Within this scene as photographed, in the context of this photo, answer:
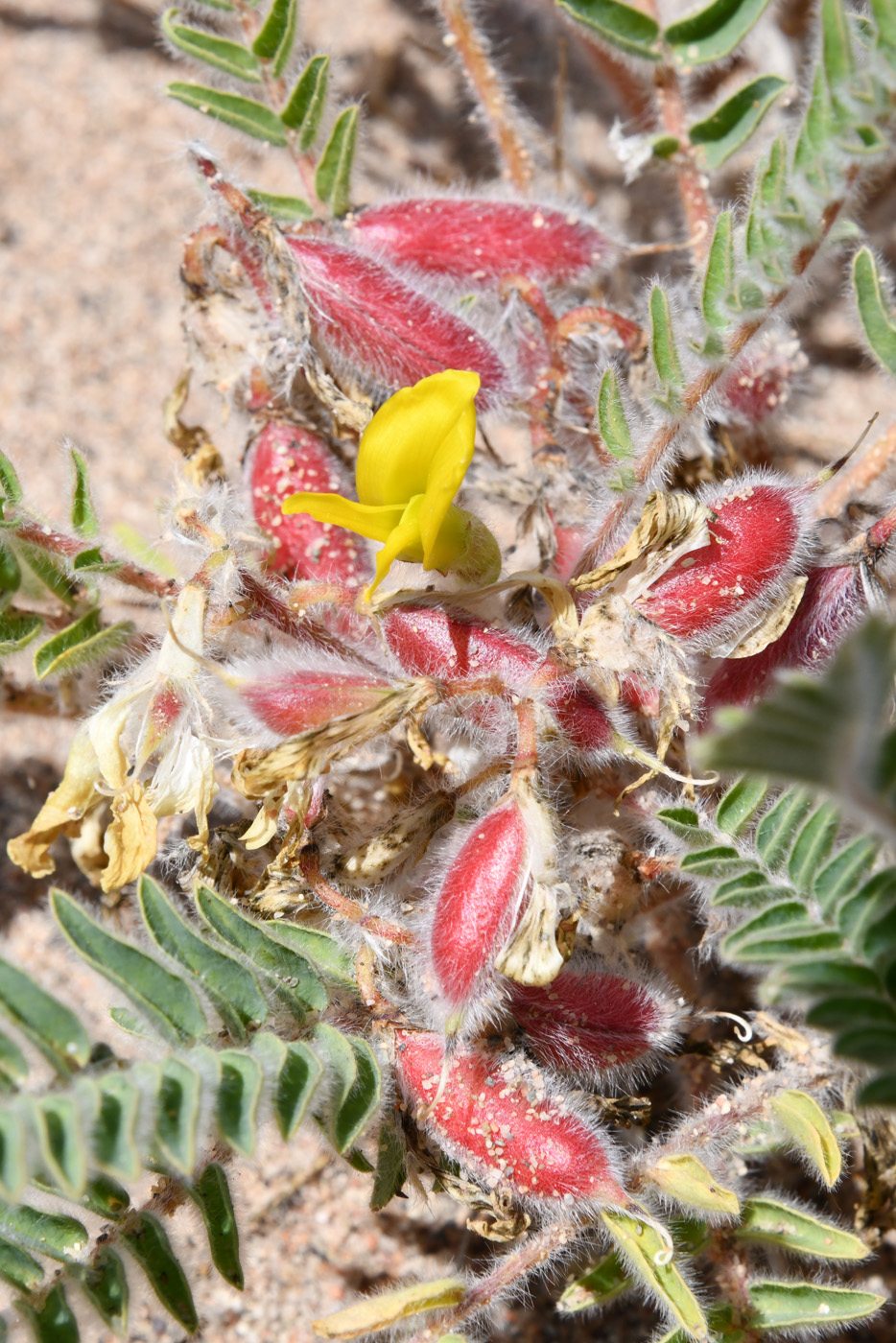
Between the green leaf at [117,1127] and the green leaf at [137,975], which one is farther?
the green leaf at [137,975]

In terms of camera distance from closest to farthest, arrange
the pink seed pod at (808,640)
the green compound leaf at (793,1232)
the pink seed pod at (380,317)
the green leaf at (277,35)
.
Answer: the green compound leaf at (793,1232) < the pink seed pod at (808,640) < the pink seed pod at (380,317) < the green leaf at (277,35)

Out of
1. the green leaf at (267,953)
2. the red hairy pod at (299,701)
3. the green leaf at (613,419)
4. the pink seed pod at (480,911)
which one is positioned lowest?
the green leaf at (267,953)

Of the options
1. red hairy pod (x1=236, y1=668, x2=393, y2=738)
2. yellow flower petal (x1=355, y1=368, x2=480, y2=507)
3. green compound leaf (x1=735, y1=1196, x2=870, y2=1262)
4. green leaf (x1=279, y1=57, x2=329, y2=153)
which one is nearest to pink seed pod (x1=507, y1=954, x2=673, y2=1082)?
green compound leaf (x1=735, y1=1196, x2=870, y2=1262)

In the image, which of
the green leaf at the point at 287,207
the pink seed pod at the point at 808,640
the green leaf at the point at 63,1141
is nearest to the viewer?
the green leaf at the point at 63,1141

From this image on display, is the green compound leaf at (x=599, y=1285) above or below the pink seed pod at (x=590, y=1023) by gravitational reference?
below

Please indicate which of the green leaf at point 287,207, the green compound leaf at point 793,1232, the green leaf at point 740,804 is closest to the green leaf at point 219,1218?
the green compound leaf at point 793,1232

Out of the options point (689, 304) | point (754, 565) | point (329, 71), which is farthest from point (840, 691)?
point (329, 71)

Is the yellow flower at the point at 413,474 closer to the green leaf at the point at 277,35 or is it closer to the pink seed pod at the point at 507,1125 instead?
the pink seed pod at the point at 507,1125
